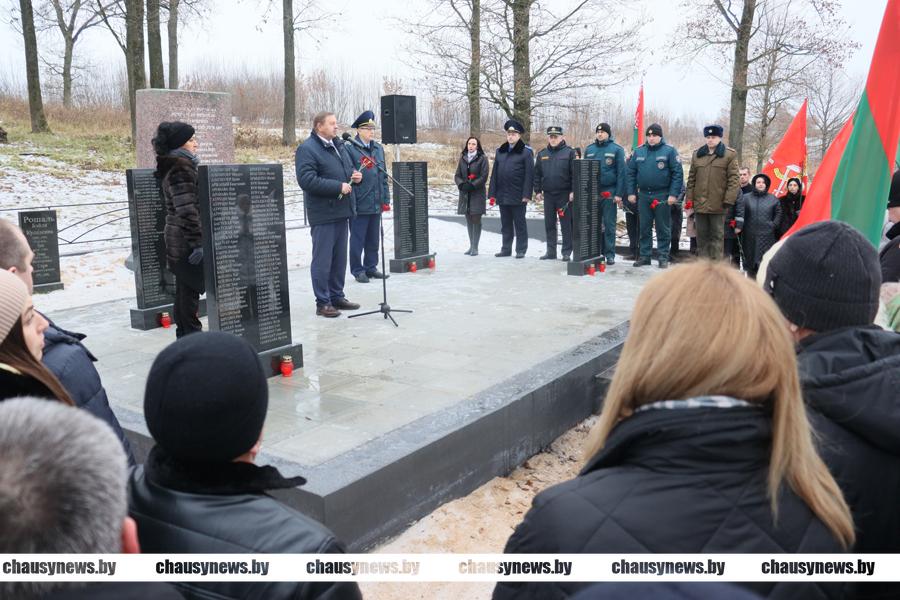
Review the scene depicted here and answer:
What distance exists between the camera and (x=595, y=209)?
33.1 feet

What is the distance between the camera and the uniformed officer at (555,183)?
10.7 meters

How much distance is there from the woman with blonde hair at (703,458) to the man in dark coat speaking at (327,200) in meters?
5.84

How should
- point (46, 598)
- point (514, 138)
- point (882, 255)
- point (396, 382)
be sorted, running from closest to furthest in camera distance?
point (46, 598)
point (882, 255)
point (396, 382)
point (514, 138)

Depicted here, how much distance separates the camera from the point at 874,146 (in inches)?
151

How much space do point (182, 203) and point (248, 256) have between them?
688 millimetres

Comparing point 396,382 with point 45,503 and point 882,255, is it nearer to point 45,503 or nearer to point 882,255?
point 882,255

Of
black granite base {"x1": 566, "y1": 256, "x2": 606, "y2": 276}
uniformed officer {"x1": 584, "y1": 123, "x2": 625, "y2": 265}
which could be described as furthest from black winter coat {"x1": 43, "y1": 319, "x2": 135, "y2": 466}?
uniformed officer {"x1": 584, "y1": 123, "x2": 625, "y2": 265}

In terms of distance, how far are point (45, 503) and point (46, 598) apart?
0.12m

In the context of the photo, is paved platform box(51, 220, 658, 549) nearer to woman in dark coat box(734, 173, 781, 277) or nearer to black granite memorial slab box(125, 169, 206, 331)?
black granite memorial slab box(125, 169, 206, 331)

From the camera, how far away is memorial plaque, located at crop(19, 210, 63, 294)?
30.6ft

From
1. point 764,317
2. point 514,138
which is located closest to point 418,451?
point 764,317

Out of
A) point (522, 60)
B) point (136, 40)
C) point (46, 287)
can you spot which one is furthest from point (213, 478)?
point (522, 60)

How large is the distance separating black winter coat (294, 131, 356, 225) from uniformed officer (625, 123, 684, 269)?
4715 millimetres

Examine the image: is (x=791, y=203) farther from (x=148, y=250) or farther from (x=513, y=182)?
(x=148, y=250)
